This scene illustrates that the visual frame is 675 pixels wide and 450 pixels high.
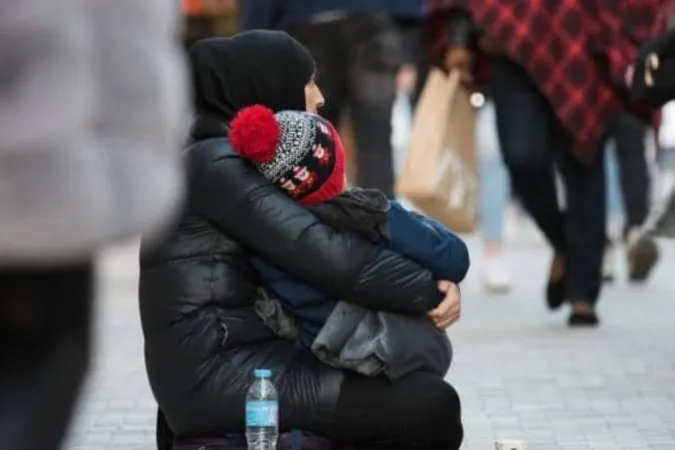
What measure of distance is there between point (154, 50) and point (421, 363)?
2146mm

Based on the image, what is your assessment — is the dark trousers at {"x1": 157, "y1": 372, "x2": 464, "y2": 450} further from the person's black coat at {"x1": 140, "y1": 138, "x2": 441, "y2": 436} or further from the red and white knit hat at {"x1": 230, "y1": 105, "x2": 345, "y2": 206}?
the red and white knit hat at {"x1": 230, "y1": 105, "x2": 345, "y2": 206}

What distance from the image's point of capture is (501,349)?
764 centimetres

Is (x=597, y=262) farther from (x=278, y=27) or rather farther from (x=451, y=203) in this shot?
(x=278, y=27)

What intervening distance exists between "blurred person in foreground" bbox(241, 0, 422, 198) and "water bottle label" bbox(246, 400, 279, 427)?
364 cm

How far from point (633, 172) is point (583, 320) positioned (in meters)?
2.53

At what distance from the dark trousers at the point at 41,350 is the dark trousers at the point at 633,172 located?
8108mm

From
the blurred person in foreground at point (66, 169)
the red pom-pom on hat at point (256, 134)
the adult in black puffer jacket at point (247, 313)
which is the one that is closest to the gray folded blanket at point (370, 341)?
the adult in black puffer jacket at point (247, 313)

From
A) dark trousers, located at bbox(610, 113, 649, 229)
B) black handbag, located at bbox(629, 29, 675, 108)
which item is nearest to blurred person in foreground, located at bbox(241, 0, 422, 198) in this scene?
black handbag, located at bbox(629, 29, 675, 108)

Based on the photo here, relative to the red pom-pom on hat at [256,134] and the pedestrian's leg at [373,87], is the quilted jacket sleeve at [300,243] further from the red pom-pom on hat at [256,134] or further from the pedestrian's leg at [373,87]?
the pedestrian's leg at [373,87]

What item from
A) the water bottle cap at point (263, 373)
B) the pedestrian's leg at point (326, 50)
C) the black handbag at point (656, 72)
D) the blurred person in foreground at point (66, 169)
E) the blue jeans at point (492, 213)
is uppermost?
the blurred person in foreground at point (66, 169)

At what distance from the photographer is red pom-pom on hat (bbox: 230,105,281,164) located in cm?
453

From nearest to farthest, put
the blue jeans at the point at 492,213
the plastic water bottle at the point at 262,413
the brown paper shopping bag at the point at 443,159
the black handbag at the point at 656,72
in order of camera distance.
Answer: the plastic water bottle at the point at 262,413 < the black handbag at the point at 656,72 < the brown paper shopping bag at the point at 443,159 < the blue jeans at the point at 492,213

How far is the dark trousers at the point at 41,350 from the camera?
2535 millimetres

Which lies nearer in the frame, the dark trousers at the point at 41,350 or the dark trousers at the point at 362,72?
the dark trousers at the point at 41,350
